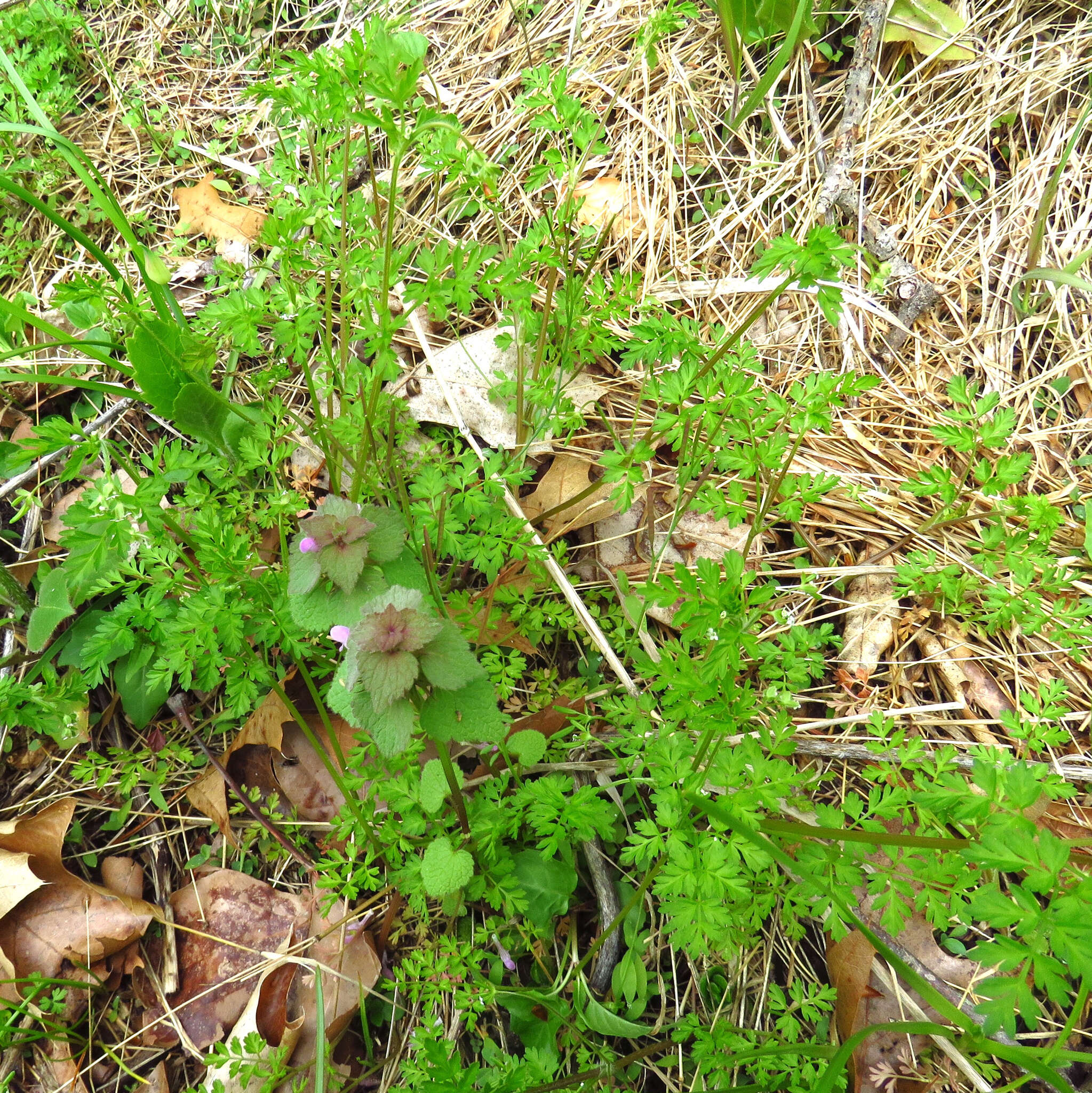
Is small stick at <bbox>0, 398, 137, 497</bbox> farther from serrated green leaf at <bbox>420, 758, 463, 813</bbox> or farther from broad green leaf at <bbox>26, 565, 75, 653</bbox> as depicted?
serrated green leaf at <bbox>420, 758, 463, 813</bbox>

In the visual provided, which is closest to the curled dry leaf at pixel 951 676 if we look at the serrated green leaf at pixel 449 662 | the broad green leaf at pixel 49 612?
the serrated green leaf at pixel 449 662

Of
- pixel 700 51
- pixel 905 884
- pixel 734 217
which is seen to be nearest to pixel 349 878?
pixel 905 884

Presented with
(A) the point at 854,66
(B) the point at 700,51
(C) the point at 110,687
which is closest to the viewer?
(C) the point at 110,687

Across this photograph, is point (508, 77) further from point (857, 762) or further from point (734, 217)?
point (857, 762)

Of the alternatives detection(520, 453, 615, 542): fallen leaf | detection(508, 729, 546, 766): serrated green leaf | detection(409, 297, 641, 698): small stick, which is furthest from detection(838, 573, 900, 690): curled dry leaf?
detection(508, 729, 546, 766): serrated green leaf

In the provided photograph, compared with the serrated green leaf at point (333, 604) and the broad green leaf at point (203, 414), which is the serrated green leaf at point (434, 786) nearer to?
the serrated green leaf at point (333, 604)

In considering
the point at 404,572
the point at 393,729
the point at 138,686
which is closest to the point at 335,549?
the point at 404,572

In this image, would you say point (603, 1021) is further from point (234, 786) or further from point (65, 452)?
point (65, 452)
